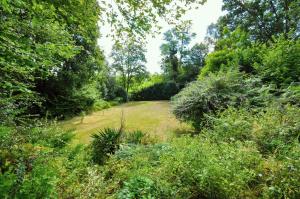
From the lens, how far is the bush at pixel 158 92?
24.4 m

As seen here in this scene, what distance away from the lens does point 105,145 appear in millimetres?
5504

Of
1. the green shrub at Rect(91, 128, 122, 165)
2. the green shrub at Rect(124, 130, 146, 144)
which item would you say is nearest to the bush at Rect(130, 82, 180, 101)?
the green shrub at Rect(124, 130, 146, 144)

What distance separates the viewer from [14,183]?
1.76m

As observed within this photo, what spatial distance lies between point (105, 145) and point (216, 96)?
3.46 meters

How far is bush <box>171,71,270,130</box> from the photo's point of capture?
265 inches

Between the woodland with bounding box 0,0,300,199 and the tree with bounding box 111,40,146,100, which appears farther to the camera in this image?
the tree with bounding box 111,40,146,100

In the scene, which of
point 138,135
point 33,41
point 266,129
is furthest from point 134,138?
point 33,41

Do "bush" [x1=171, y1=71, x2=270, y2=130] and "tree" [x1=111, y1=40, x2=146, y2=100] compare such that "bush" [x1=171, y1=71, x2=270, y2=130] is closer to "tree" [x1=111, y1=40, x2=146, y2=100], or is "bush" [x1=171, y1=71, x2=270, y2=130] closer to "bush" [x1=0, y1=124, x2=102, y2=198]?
"bush" [x1=0, y1=124, x2=102, y2=198]

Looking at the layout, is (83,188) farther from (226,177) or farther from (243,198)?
(243,198)

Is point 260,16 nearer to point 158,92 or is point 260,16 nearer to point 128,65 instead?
point 158,92

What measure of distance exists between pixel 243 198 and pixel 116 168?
2054 millimetres

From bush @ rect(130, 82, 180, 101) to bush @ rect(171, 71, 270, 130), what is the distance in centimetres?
1663

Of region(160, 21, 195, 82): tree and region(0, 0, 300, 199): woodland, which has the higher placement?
region(160, 21, 195, 82): tree

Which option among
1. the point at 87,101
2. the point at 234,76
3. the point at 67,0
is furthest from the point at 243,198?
the point at 87,101
